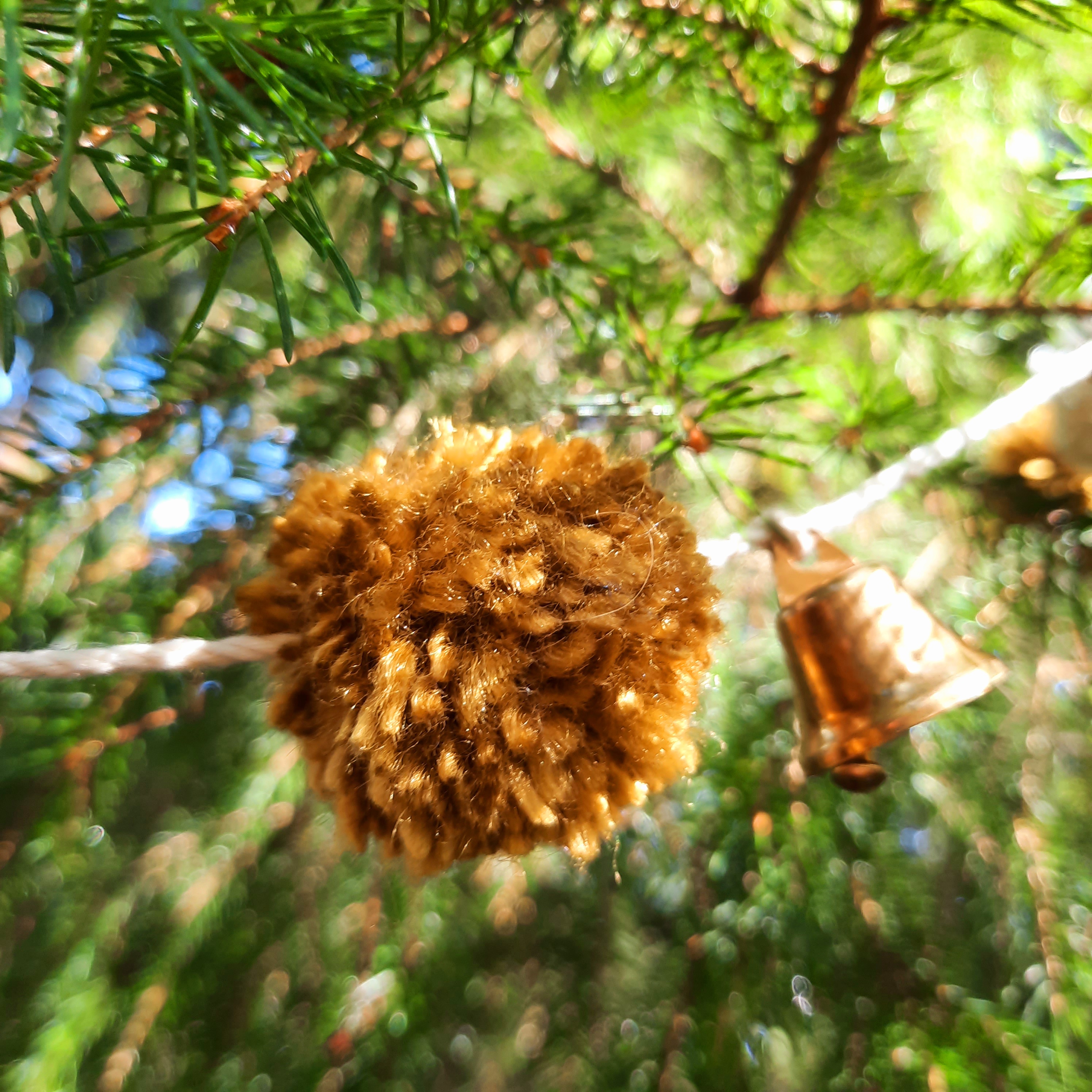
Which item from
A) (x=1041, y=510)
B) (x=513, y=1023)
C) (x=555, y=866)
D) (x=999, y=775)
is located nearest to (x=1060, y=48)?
(x=1041, y=510)

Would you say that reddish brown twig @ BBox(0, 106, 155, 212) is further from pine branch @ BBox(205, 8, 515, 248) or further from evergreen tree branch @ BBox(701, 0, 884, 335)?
evergreen tree branch @ BBox(701, 0, 884, 335)

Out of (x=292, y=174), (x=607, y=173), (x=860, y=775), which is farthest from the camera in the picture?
(x=607, y=173)

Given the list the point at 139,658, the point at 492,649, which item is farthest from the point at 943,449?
the point at 139,658

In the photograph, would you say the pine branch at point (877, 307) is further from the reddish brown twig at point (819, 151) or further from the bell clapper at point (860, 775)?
the bell clapper at point (860, 775)

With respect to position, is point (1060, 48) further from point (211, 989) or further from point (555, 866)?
point (211, 989)

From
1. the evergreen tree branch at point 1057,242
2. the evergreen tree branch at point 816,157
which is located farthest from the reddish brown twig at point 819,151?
the evergreen tree branch at point 1057,242

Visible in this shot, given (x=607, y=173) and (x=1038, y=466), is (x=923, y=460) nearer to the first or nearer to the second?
(x=1038, y=466)

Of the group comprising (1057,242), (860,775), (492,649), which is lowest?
(860,775)
